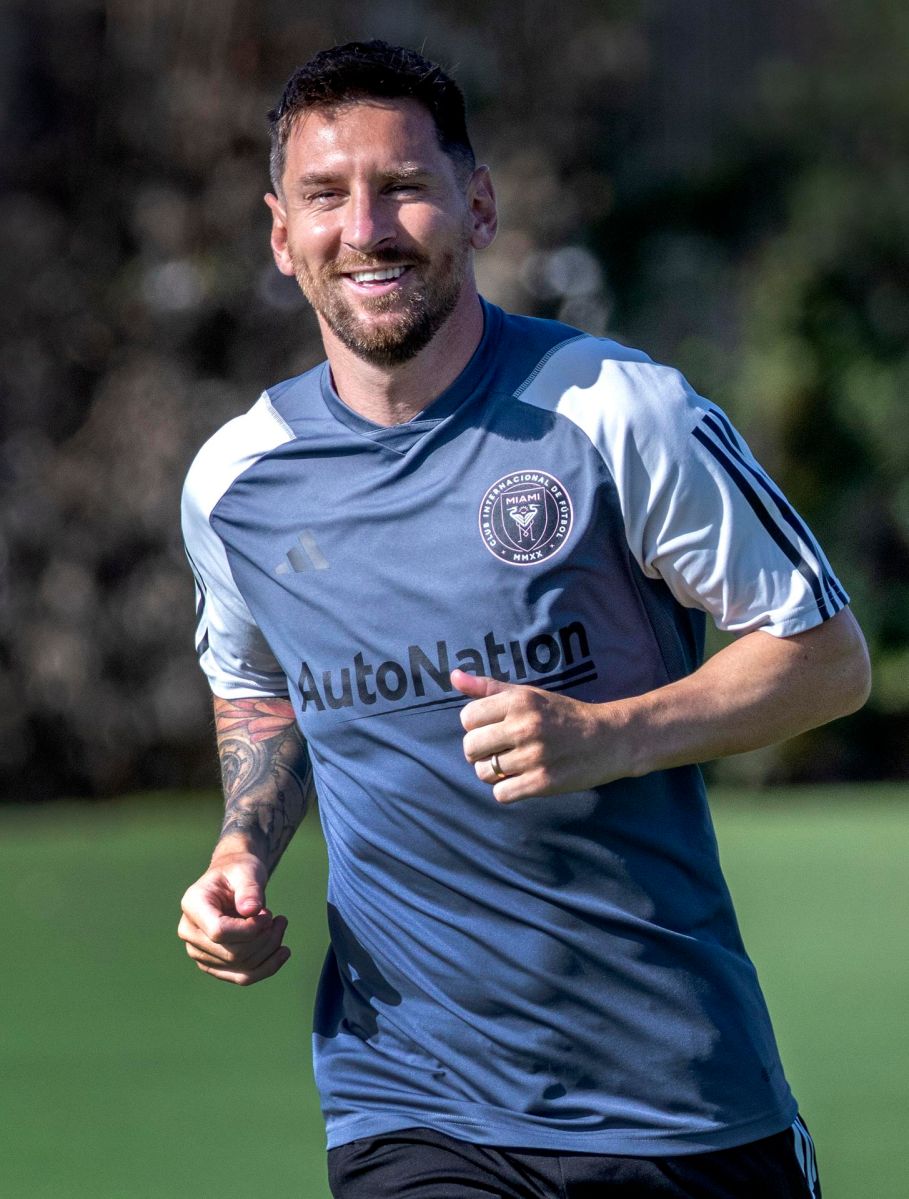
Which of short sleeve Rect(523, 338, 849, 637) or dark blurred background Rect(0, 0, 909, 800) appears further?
dark blurred background Rect(0, 0, 909, 800)

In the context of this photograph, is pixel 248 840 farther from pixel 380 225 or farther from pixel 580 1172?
pixel 380 225

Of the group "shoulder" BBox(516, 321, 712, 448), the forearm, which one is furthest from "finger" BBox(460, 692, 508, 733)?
"shoulder" BBox(516, 321, 712, 448)

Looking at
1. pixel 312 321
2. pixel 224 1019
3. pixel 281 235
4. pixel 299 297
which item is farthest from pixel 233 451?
pixel 299 297

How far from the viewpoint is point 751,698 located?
2.75m

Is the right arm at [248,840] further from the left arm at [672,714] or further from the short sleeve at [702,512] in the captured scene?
the short sleeve at [702,512]


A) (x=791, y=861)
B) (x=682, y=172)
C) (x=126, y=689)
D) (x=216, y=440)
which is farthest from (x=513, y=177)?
(x=216, y=440)

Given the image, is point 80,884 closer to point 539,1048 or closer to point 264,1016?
point 264,1016

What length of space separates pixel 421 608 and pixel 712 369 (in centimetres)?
1063

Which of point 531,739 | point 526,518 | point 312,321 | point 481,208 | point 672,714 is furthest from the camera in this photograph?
point 312,321

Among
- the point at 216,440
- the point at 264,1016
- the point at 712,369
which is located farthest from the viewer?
the point at 712,369

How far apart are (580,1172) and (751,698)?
744mm

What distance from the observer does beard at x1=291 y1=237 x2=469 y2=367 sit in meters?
2.91

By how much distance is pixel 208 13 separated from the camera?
1271 centimetres

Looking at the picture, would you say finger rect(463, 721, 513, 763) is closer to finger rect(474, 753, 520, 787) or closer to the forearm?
finger rect(474, 753, 520, 787)
